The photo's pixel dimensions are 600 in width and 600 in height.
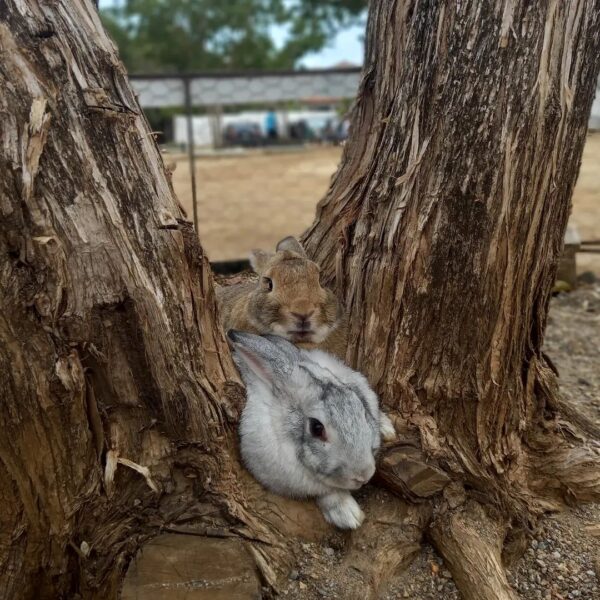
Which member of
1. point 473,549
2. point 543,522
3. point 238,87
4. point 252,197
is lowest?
point 252,197

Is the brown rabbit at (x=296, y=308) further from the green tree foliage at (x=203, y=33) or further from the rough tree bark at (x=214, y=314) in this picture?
the green tree foliage at (x=203, y=33)

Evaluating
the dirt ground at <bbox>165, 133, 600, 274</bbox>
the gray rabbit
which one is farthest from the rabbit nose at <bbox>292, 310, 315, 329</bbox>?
the dirt ground at <bbox>165, 133, 600, 274</bbox>

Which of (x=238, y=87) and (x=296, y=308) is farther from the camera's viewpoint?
(x=238, y=87)

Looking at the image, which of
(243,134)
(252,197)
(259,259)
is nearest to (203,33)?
(243,134)

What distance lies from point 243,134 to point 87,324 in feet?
123

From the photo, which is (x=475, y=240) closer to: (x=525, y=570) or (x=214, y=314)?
(x=214, y=314)

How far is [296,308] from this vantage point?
3.51m

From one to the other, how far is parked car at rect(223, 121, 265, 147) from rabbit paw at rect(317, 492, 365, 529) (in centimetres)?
3373

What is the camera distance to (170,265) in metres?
2.57

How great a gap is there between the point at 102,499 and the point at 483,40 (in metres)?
2.40

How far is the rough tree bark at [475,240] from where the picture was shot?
269 cm

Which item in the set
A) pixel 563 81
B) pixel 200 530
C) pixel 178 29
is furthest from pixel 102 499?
pixel 178 29

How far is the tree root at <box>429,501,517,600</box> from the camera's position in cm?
276

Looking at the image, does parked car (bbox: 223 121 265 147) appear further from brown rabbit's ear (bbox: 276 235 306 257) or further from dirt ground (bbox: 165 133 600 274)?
brown rabbit's ear (bbox: 276 235 306 257)
